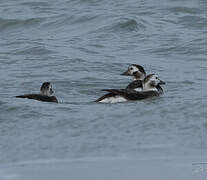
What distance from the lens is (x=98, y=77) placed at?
15.1 metres

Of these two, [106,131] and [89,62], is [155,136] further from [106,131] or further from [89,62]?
[89,62]

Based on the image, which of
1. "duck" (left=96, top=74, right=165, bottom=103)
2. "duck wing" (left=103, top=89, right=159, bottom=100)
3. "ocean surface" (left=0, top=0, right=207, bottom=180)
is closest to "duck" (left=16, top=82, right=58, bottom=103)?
"ocean surface" (left=0, top=0, right=207, bottom=180)

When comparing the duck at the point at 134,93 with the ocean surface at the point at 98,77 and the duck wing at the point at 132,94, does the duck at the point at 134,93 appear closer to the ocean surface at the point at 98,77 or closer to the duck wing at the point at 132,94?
the duck wing at the point at 132,94

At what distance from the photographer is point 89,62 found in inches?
656

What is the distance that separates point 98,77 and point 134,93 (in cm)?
320

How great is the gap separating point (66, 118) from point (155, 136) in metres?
1.58

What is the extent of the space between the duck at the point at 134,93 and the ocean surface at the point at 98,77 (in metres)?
0.21

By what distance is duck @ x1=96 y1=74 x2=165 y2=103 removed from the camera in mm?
11560

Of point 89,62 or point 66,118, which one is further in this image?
point 89,62

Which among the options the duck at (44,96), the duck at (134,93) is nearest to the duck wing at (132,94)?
the duck at (134,93)

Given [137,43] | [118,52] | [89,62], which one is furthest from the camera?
[137,43]

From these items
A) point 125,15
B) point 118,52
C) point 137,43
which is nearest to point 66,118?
point 118,52

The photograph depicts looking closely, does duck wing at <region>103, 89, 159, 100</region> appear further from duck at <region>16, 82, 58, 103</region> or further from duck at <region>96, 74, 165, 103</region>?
duck at <region>16, 82, 58, 103</region>

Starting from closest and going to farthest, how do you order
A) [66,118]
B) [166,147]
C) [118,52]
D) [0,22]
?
[166,147] → [66,118] → [118,52] → [0,22]
